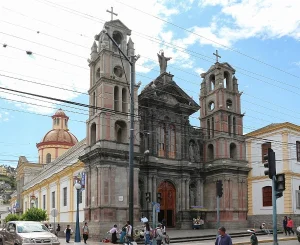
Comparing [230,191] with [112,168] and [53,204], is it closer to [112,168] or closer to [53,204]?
[112,168]

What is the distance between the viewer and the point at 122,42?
37.8 metres

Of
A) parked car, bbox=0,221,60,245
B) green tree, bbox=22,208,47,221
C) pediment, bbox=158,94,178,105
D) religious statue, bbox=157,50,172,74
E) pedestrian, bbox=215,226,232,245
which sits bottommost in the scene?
green tree, bbox=22,208,47,221

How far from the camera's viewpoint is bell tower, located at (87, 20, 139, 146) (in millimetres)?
34688

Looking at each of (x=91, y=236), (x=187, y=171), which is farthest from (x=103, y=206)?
(x=187, y=171)

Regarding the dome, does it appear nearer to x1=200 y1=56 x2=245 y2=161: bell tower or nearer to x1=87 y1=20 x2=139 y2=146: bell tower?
x1=200 y1=56 x2=245 y2=161: bell tower

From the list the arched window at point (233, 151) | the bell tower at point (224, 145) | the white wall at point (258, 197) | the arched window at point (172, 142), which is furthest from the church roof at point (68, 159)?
the white wall at point (258, 197)

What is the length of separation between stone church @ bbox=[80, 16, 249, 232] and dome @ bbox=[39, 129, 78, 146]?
1316 inches

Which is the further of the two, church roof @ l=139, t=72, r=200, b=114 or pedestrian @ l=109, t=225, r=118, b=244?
church roof @ l=139, t=72, r=200, b=114

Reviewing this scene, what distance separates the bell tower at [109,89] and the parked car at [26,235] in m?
13.2

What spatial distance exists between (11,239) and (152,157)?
19876mm

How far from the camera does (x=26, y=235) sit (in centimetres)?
1983

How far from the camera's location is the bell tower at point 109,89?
34688 millimetres

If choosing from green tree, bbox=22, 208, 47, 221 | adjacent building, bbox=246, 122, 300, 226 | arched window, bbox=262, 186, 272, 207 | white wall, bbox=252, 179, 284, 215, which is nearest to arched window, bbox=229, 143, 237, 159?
adjacent building, bbox=246, 122, 300, 226

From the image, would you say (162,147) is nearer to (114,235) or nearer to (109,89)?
(109,89)
